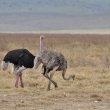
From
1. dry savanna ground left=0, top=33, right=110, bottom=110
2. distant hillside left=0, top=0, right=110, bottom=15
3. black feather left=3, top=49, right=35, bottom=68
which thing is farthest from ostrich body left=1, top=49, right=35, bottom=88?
distant hillside left=0, top=0, right=110, bottom=15

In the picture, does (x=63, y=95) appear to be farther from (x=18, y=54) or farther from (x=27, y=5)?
(x=27, y=5)

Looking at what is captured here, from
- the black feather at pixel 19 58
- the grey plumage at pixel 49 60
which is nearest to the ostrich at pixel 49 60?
the grey plumage at pixel 49 60

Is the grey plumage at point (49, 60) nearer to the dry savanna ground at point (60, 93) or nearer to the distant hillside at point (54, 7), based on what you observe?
the dry savanna ground at point (60, 93)

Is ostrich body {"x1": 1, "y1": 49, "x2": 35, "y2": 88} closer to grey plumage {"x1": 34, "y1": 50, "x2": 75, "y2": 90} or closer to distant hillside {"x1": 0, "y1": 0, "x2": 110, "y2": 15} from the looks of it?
grey plumage {"x1": 34, "y1": 50, "x2": 75, "y2": 90}

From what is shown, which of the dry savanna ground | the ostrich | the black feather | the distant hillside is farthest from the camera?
the distant hillside

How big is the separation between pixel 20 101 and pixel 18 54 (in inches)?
93.2

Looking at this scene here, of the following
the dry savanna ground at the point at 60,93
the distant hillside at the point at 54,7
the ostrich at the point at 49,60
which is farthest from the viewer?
the distant hillside at the point at 54,7

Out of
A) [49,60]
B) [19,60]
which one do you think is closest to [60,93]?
[49,60]

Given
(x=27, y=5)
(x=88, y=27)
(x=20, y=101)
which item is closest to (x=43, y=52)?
(x=20, y=101)

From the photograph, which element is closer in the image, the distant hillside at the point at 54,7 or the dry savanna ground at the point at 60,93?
the dry savanna ground at the point at 60,93

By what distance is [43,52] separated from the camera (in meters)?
11.5

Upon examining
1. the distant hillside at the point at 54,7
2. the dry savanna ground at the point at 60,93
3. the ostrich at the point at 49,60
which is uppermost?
the distant hillside at the point at 54,7

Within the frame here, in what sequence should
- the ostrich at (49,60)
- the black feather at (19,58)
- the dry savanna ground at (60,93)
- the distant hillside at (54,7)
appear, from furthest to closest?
the distant hillside at (54,7)
the black feather at (19,58)
the ostrich at (49,60)
the dry savanna ground at (60,93)

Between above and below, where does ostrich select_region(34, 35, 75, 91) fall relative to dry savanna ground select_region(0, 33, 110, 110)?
above
